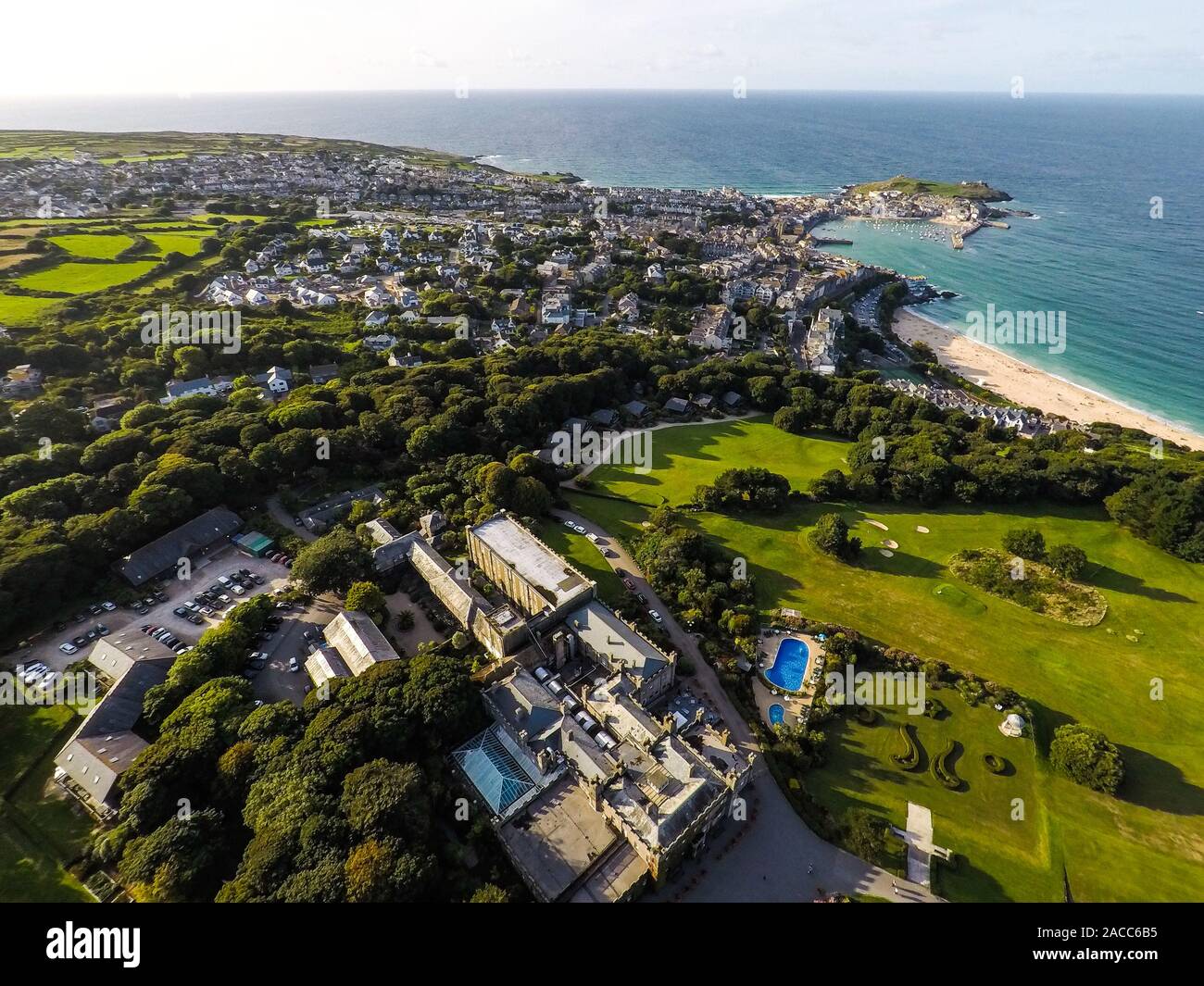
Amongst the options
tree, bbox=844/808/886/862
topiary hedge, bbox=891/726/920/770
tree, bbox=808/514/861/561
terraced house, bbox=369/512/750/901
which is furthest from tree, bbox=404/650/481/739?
tree, bbox=808/514/861/561

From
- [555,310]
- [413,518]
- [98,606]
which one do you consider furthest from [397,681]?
[555,310]

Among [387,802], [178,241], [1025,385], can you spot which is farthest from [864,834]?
[178,241]

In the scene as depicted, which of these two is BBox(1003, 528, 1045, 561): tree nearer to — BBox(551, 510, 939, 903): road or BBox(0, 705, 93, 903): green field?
BBox(551, 510, 939, 903): road

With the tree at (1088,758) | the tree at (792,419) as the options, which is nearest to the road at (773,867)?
the tree at (1088,758)

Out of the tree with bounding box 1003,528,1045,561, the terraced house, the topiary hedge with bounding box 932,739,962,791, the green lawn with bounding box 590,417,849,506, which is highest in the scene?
the green lawn with bounding box 590,417,849,506

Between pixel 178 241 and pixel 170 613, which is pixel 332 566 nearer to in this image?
pixel 170 613

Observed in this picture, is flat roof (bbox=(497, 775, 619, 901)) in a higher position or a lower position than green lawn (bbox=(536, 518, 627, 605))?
lower
